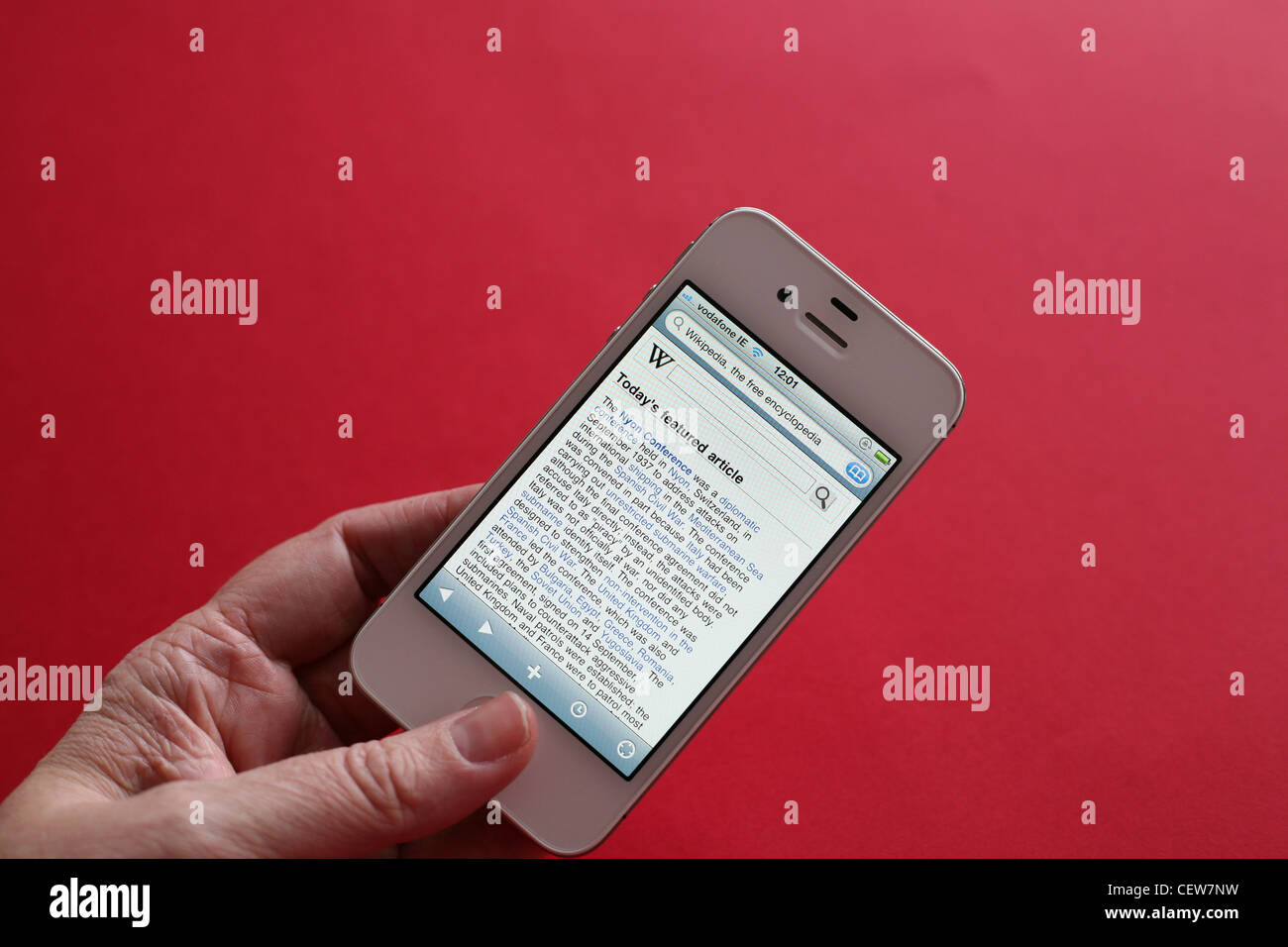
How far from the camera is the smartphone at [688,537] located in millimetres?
803

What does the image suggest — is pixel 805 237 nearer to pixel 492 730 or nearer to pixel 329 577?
pixel 329 577

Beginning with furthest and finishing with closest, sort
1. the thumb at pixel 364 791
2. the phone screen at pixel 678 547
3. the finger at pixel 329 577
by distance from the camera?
the finger at pixel 329 577 → the phone screen at pixel 678 547 → the thumb at pixel 364 791

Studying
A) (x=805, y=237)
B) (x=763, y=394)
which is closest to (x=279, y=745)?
(x=763, y=394)

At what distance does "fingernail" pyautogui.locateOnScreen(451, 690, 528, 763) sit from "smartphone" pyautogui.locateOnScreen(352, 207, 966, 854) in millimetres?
47

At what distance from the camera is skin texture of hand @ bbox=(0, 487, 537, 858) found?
708 mm

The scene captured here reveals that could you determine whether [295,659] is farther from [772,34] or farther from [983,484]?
[772,34]

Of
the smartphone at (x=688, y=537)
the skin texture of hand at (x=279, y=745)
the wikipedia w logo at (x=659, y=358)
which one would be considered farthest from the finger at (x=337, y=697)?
the wikipedia w logo at (x=659, y=358)

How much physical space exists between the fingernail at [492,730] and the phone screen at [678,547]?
0.05 metres

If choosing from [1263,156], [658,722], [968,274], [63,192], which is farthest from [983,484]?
[63,192]

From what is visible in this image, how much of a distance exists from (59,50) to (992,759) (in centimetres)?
173

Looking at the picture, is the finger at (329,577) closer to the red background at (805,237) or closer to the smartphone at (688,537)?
the smartphone at (688,537)

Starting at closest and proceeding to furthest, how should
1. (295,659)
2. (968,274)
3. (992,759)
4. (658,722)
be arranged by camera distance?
1. (658,722)
2. (295,659)
3. (992,759)
4. (968,274)

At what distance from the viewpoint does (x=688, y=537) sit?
0.81 metres

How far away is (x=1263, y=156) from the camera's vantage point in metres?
1.53
